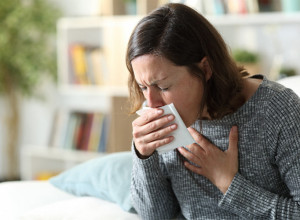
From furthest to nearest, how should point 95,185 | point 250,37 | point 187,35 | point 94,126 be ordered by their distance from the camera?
point 94,126 → point 250,37 → point 95,185 → point 187,35

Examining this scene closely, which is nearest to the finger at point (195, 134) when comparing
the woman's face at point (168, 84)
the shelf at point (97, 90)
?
the woman's face at point (168, 84)

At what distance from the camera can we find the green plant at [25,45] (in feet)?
12.2

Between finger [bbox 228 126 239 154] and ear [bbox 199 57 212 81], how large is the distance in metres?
0.16

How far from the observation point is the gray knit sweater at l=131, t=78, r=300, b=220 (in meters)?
1.31

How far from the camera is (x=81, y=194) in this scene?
1.81 meters

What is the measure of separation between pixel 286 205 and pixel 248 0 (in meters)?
1.67

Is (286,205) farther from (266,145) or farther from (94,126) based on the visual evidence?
(94,126)

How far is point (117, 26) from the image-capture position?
3.17 metres

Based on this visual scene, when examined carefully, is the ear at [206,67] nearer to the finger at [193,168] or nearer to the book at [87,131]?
the finger at [193,168]

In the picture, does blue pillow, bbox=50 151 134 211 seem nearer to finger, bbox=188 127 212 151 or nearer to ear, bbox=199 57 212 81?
finger, bbox=188 127 212 151

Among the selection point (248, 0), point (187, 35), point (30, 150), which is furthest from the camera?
point (30, 150)

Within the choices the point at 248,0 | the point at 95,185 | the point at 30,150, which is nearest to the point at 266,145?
the point at 95,185

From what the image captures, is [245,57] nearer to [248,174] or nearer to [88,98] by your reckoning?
[88,98]

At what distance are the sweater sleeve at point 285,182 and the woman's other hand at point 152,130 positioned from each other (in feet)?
0.72
